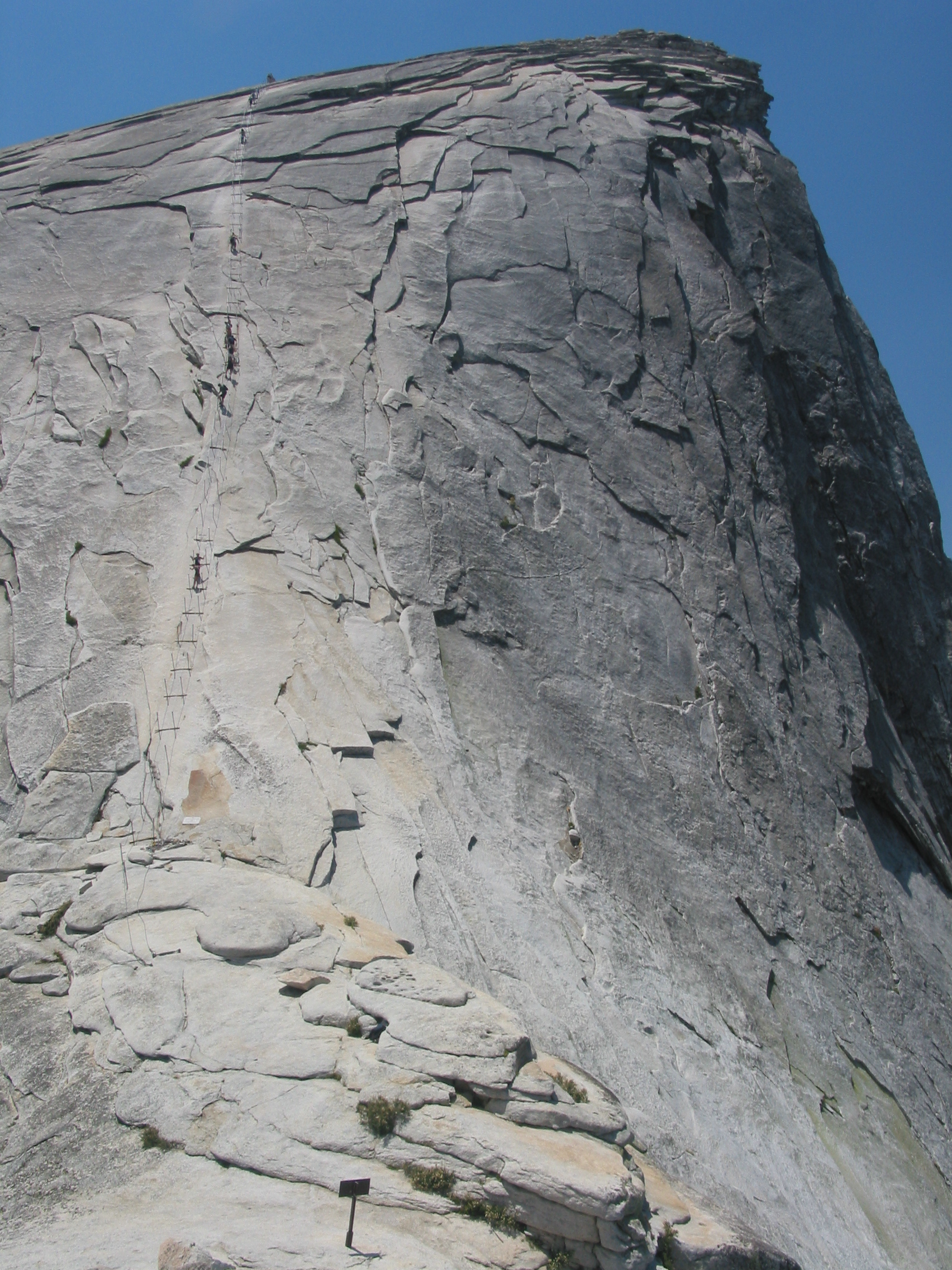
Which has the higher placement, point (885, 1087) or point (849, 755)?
point (849, 755)

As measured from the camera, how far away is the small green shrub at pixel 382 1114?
680cm

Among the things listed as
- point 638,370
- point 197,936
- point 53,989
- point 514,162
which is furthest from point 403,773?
point 514,162

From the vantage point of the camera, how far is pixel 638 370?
1769cm

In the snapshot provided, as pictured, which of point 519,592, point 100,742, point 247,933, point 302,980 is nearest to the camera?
point 302,980

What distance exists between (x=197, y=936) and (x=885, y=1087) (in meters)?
9.16

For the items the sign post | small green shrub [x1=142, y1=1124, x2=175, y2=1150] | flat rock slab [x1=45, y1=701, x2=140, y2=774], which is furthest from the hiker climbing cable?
the sign post

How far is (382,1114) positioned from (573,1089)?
1.62 meters

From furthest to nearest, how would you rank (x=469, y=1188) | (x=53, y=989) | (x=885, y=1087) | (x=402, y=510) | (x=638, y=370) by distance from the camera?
(x=638, y=370)
(x=402, y=510)
(x=885, y=1087)
(x=53, y=989)
(x=469, y=1188)

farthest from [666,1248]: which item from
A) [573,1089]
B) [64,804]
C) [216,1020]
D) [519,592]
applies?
[519,592]

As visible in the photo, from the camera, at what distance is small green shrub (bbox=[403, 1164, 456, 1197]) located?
6512mm

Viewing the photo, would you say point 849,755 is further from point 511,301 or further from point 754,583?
point 511,301

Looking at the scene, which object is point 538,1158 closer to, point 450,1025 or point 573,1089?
point 573,1089

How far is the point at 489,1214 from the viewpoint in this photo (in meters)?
6.45

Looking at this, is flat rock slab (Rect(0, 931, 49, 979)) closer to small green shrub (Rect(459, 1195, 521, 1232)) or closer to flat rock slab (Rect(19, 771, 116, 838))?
flat rock slab (Rect(19, 771, 116, 838))
